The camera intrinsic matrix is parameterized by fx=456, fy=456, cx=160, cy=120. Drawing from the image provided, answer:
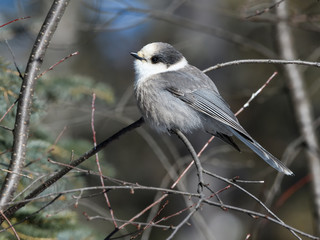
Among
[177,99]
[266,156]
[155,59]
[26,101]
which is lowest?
[266,156]

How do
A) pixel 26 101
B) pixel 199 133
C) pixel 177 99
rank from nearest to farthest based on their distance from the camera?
pixel 26 101 → pixel 177 99 → pixel 199 133

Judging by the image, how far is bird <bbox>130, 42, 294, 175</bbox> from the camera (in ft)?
10.5

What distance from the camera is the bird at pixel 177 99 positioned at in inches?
126

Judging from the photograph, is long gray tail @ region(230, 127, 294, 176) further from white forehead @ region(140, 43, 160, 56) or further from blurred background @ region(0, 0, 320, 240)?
blurred background @ region(0, 0, 320, 240)

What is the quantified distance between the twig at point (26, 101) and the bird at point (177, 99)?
89 cm

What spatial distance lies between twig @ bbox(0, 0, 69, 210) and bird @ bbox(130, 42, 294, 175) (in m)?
0.89

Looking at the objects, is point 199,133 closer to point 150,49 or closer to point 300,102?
point 300,102

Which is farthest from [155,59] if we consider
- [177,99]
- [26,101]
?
[26,101]

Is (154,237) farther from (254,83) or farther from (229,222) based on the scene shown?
(254,83)

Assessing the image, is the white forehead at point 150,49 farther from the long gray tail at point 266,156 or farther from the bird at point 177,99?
the long gray tail at point 266,156

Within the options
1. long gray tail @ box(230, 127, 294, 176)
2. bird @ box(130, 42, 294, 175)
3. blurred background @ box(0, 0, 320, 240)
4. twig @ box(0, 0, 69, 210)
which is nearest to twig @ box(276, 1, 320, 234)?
blurred background @ box(0, 0, 320, 240)

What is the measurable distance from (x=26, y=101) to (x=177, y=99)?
125 centimetres

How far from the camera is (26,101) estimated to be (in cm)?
246

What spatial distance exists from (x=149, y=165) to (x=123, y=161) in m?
0.47
